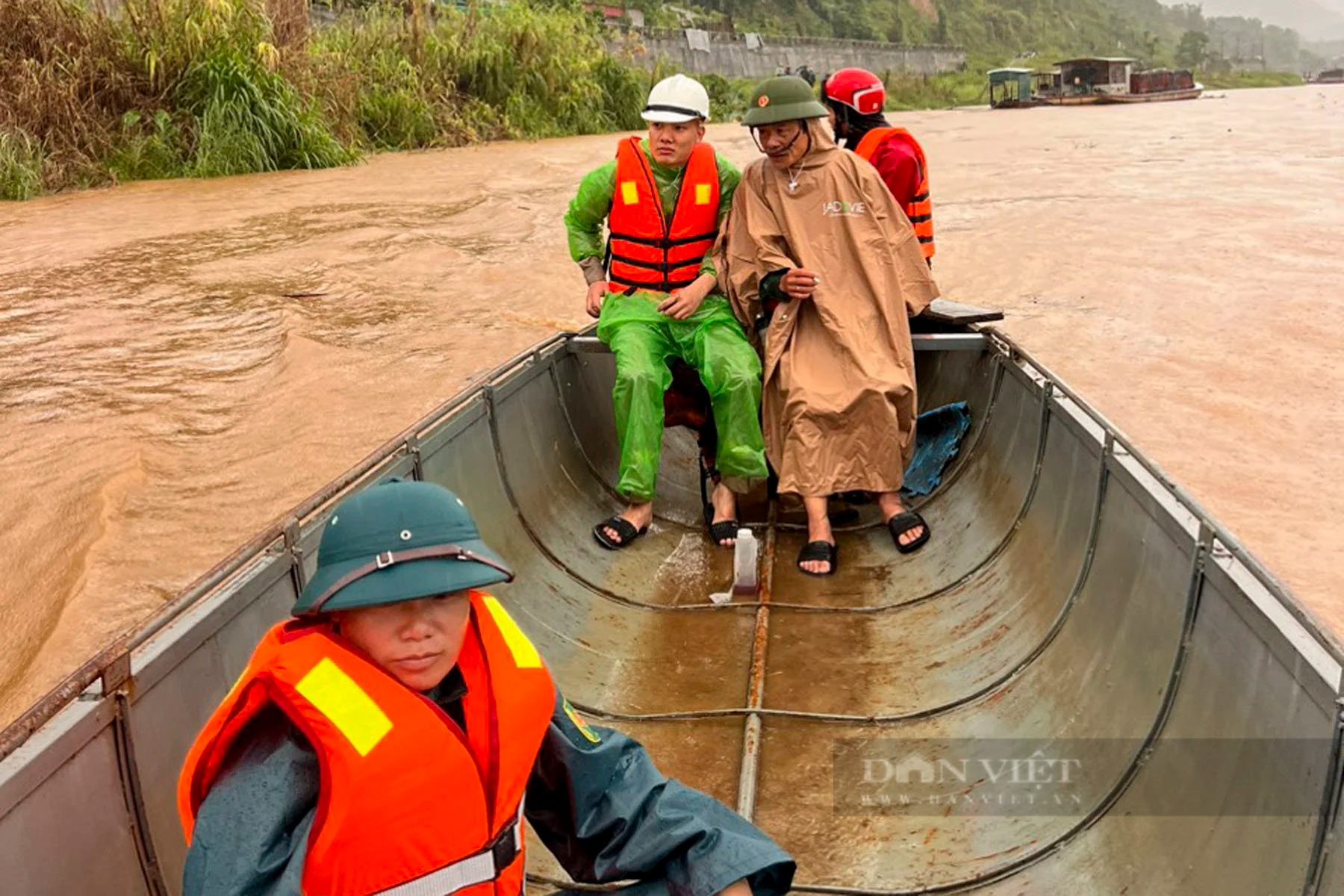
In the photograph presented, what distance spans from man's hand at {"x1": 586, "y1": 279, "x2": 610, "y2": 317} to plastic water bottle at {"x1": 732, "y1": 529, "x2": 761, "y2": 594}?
116 cm

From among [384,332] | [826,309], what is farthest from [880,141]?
[384,332]

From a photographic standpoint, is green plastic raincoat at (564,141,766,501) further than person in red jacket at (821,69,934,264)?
No

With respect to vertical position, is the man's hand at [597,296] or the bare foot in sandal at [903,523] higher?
the man's hand at [597,296]

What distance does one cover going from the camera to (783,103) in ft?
12.8

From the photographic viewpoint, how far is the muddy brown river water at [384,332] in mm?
5652

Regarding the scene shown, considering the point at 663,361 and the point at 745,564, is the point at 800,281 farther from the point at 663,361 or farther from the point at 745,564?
the point at 745,564

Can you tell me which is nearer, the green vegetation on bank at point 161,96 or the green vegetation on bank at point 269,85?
the green vegetation on bank at point 161,96

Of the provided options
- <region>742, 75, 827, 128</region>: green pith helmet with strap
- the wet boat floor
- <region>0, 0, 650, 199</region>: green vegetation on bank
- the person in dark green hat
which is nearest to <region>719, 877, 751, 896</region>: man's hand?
the person in dark green hat

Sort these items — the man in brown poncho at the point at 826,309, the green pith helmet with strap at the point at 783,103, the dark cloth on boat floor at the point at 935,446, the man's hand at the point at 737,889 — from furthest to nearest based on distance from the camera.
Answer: the dark cloth on boat floor at the point at 935,446
the man in brown poncho at the point at 826,309
the green pith helmet with strap at the point at 783,103
the man's hand at the point at 737,889

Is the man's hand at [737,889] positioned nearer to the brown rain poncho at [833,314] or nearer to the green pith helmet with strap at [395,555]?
the green pith helmet with strap at [395,555]

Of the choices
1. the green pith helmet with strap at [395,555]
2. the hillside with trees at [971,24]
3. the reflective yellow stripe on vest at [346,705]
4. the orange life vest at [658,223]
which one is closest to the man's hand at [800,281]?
the orange life vest at [658,223]

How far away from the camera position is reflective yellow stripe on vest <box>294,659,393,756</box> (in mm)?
1414

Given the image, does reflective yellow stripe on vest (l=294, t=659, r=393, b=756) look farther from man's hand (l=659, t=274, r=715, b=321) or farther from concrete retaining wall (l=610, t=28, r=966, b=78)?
concrete retaining wall (l=610, t=28, r=966, b=78)

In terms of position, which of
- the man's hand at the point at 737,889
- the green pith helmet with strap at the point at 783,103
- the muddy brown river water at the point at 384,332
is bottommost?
the muddy brown river water at the point at 384,332
